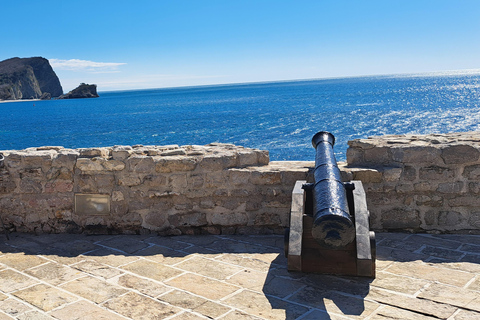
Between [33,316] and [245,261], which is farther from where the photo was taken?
[245,261]

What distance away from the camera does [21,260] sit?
3887 mm

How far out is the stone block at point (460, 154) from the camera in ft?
14.3

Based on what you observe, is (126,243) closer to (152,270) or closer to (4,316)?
(152,270)

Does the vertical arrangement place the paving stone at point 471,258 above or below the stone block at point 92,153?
below

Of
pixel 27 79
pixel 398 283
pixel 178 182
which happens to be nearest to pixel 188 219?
pixel 178 182

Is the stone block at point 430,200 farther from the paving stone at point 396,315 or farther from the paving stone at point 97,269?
the paving stone at point 97,269

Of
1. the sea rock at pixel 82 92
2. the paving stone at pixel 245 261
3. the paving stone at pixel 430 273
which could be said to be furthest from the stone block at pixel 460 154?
the sea rock at pixel 82 92

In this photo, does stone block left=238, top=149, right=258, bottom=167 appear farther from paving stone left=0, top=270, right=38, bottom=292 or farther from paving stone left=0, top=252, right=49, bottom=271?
paving stone left=0, top=270, right=38, bottom=292

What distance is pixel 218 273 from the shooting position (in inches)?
139

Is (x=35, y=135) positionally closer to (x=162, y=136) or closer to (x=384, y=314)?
(x=162, y=136)

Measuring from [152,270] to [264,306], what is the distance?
111 cm

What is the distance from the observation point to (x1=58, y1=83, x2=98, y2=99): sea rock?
421 ft

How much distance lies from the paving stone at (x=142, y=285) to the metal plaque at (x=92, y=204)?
4.43 feet

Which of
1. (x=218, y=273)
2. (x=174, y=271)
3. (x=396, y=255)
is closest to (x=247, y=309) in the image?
(x=218, y=273)
